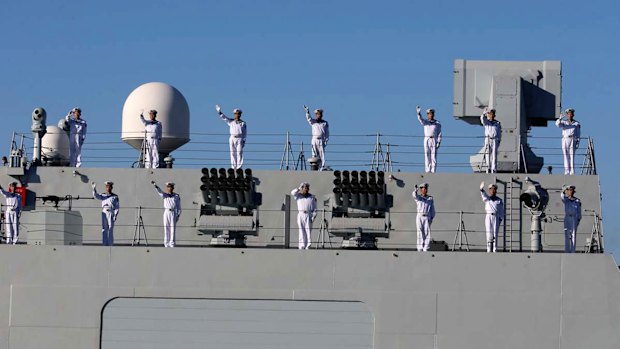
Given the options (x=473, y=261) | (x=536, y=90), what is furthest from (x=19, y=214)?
(x=536, y=90)

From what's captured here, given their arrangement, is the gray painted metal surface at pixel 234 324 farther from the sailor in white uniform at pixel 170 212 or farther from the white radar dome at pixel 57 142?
the white radar dome at pixel 57 142

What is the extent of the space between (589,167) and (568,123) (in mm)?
1053

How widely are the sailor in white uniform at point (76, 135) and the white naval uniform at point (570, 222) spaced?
9281mm

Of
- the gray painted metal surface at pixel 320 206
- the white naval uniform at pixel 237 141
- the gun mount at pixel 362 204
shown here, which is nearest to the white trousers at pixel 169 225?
the gray painted metal surface at pixel 320 206

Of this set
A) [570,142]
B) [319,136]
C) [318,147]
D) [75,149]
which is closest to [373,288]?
[318,147]

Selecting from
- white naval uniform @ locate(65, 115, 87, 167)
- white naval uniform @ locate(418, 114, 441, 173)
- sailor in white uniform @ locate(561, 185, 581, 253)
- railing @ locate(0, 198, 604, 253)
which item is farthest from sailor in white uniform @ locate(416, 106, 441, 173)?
white naval uniform @ locate(65, 115, 87, 167)

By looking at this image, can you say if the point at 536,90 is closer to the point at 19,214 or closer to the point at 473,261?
the point at 473,261

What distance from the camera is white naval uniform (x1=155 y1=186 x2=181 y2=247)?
78.3ft

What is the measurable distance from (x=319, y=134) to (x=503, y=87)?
3.57 metres

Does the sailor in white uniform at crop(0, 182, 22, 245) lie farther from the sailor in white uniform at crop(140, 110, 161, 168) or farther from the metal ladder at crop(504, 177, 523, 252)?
the metal ladder at crop(504, 177, 523, 252)

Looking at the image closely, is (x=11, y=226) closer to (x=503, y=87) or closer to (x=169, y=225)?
(x=169, y=225)

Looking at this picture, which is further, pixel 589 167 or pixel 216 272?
pixel 589 167

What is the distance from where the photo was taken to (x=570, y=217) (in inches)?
934

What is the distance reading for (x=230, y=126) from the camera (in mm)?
26734
